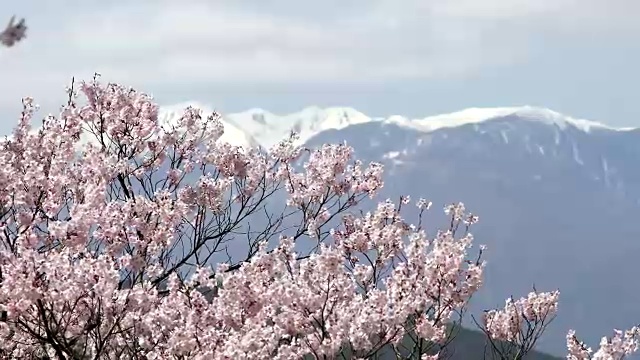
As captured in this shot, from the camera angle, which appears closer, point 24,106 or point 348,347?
point 348,347

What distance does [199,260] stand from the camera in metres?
12.6

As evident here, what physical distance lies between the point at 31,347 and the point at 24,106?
169 inches

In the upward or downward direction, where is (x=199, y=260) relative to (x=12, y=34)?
upward

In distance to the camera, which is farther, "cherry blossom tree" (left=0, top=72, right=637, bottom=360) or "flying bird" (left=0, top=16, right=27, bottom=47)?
"cherry blossom tree" (left=0, top=72, right=637, bottom=360)

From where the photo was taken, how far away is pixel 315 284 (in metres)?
9.14

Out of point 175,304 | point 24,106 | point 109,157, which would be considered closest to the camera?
point 175,304

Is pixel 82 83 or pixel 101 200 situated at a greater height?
pixel 82 83

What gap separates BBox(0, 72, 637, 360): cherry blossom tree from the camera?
878 cm

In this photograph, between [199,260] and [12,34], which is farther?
[199,260]

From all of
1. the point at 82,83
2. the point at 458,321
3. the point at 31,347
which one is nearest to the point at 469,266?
the point at 458,321

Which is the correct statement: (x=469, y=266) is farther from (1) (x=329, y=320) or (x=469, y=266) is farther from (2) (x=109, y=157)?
(2) (x=109, y=157)

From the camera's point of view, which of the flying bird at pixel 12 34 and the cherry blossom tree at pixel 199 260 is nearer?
the flying bird at pixel 12 34

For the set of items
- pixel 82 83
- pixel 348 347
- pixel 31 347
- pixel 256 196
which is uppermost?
pixel 82 83

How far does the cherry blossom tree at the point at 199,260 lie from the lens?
28.8ft
